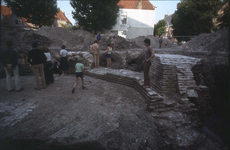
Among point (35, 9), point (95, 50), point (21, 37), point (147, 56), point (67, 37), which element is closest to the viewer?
point (147, 56)

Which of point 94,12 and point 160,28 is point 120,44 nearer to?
point 94,12

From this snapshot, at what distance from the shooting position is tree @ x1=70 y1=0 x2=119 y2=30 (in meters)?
17.8

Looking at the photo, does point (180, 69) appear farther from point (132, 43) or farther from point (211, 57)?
point (132, 43)

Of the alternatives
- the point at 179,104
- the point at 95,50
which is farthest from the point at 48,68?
the point at 179,104

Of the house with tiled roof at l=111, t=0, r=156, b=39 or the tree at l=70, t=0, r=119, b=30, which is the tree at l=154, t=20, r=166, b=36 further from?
the tree at l=70, t=0, r=119, b=30

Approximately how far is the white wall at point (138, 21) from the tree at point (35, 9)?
9904 millimetres

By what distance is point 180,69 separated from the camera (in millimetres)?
4867

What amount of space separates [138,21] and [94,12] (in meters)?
8.11

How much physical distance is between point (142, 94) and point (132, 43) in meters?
10.2

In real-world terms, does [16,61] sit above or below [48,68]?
above

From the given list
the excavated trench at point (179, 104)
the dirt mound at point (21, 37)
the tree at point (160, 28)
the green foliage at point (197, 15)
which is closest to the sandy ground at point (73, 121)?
the excavated trench at point (179, 104)

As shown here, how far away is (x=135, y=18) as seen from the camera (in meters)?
21.8

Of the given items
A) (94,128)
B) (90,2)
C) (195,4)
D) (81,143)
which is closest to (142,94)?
(94,128)

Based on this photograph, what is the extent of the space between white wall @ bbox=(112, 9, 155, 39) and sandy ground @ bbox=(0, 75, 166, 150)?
63.0 feet
